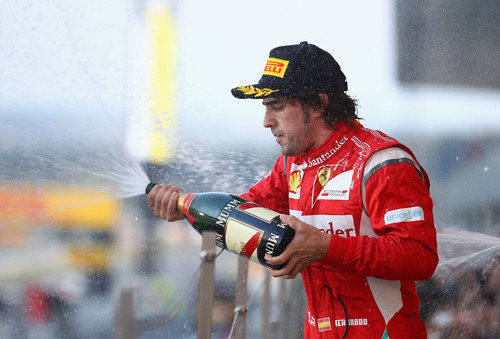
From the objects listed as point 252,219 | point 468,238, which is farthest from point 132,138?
point 468,238

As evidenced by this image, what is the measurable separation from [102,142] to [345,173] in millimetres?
1706

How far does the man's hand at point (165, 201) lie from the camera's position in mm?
1493

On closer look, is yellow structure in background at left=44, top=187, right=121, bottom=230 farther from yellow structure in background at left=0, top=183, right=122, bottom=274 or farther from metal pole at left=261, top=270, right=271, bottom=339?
metal pole at left=261, top=270, right=271, bottom=339

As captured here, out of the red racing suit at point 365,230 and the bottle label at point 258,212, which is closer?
the red racing suit at point 365,230

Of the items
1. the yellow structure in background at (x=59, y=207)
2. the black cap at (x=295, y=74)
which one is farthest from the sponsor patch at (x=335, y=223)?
the yellow structure in background at (x=59, y=207)

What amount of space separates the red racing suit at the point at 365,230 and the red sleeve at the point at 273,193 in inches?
4.5

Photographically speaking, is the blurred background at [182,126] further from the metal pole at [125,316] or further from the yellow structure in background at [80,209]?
the metal pole at [125,316]

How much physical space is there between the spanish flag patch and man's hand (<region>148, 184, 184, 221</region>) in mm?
482

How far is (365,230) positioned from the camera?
4.24 ft

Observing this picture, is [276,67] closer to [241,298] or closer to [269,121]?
[269,121]

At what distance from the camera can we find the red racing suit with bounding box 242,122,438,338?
1.17m

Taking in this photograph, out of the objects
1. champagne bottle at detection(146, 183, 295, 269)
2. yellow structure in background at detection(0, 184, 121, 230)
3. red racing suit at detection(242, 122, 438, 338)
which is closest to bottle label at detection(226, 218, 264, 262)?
champagne bottle at detection(146, 183, 295, 269)

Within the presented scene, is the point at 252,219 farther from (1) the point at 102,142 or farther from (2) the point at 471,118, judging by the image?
(2) the point at 471,118

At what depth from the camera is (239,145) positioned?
9.09ft
